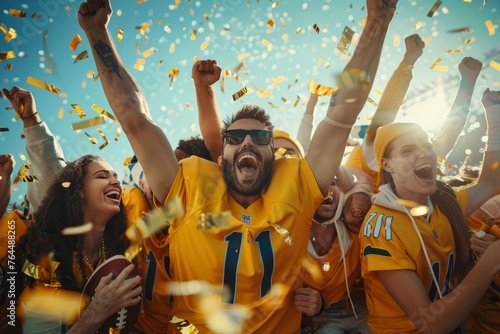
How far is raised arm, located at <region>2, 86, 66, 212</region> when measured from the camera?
372 centimetres

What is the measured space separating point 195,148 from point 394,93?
274cm

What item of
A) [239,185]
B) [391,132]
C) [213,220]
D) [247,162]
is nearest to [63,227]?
[213,220]

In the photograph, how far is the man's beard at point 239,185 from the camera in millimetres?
3053

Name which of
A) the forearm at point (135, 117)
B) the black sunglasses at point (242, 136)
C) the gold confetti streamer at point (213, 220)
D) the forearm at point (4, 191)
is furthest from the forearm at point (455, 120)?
the forearm at point (4, 191)

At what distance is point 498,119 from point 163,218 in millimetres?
3933

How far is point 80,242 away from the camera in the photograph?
3.29m

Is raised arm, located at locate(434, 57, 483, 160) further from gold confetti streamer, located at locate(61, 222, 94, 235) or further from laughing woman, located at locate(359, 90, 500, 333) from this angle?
gold confetti streamer, located at locate(61, 222, 94, 235)

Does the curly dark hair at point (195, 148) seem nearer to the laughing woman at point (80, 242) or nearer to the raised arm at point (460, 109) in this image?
the laughing woman at point (80, 242)

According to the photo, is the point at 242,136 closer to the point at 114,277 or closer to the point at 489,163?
the point at 114,277

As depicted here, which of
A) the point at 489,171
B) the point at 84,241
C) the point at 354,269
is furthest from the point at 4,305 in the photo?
the point at 489,171

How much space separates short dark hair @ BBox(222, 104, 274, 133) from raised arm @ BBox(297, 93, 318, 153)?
6.51 feet

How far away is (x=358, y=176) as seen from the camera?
4.30 meters

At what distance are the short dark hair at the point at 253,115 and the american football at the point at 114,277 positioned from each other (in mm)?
1671

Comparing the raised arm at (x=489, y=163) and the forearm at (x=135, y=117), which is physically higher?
the forearm at (x=135, y=117)
